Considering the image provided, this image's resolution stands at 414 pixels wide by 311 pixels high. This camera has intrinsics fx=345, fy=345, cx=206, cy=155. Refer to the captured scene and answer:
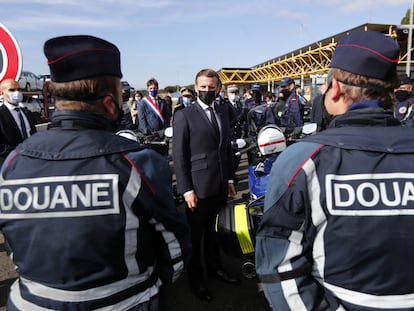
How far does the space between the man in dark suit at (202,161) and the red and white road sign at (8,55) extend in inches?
50.9

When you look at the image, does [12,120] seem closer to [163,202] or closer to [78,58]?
[78,58]

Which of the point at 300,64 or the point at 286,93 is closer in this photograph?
the point at 286,93

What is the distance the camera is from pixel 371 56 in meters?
1.19

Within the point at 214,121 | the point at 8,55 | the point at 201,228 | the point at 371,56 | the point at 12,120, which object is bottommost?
the point at 201,228

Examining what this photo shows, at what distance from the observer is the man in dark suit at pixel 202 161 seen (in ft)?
9.53

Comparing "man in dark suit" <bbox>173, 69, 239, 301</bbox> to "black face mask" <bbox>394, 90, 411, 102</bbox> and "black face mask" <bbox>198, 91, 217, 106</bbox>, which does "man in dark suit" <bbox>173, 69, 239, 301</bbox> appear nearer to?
"black face mask" <bbox>198, 91, 217, 106</bbox>

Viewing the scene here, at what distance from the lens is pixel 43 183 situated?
1151mm

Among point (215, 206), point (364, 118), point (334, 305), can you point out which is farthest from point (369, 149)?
point (215, 206)

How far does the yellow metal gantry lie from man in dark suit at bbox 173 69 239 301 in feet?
60.0

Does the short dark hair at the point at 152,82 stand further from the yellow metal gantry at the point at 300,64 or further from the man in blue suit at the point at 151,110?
the yellow metal gantry at the point at 300,64

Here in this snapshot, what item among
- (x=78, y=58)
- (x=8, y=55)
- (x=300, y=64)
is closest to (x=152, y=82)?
(x=8, y=55)

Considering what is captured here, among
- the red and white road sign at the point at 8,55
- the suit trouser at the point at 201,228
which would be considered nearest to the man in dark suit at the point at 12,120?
the red and white road sign at the point at 8,55

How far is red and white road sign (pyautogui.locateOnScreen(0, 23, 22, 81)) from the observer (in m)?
2.60

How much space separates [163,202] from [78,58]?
0.60 m
